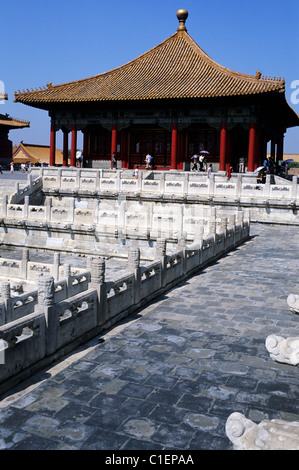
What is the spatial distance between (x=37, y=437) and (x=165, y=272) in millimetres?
6481

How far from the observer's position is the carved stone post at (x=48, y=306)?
23.0 feet

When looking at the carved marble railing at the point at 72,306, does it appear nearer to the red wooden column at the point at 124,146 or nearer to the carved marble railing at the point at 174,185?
the carved marble railing at the point at 174,185

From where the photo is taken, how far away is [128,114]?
30312mm

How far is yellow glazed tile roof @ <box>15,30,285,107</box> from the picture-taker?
2717 centimetres

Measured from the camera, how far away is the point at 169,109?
96.0ft

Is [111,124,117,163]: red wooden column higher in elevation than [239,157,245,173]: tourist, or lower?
higher

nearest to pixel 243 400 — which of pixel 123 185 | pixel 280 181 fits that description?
pixel 123 185

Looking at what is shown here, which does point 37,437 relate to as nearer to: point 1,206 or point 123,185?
point 1,206

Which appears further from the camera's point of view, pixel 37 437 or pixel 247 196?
pixel 247 196

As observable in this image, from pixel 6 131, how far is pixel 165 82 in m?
26.5

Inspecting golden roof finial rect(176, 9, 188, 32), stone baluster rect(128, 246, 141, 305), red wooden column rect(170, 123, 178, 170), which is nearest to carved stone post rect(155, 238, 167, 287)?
stone baluster rect(128, 246, 141, 305)

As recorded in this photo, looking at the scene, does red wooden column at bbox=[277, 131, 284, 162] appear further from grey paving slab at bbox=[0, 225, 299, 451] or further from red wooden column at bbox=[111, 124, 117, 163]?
grey paving slab at bbox=[0, 225, 299, 451]

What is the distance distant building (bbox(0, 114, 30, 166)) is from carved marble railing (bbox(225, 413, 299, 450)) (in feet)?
162

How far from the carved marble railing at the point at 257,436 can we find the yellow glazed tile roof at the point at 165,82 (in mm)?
23775
